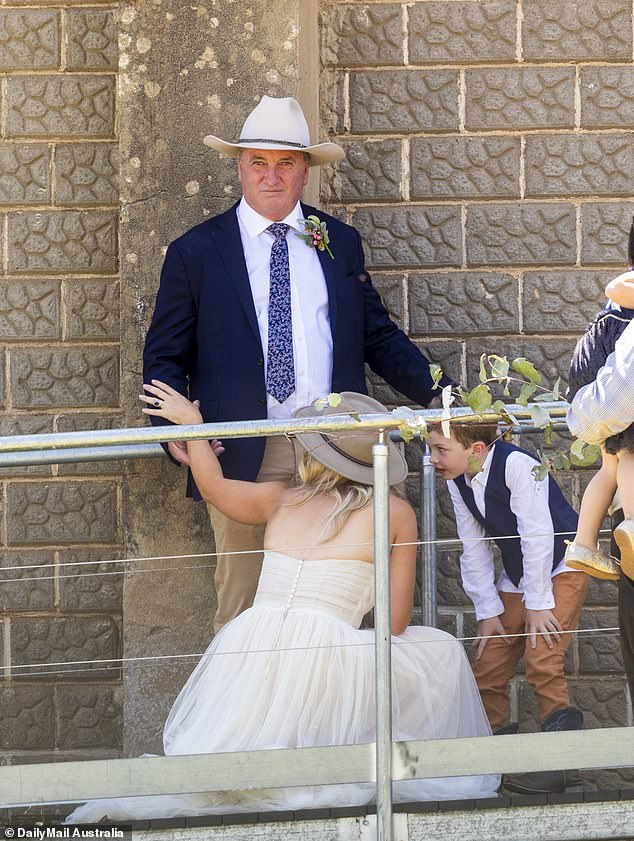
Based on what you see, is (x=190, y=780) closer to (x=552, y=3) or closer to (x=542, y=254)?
(x=542, y=254)

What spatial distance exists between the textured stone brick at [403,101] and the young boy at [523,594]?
2204 mm

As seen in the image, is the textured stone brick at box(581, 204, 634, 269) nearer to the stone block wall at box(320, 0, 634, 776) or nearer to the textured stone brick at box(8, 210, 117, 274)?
the stone block wall at box(320, 0, 634, 776)

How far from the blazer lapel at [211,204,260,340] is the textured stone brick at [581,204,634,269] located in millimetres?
1567

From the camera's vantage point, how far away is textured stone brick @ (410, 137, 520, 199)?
5.52 meters

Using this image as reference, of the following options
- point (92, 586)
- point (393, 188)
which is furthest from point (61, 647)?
point (393, 188)

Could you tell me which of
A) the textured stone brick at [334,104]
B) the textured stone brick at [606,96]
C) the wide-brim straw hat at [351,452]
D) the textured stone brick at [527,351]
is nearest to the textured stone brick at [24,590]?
the wide-brim straw hat at [351,452]

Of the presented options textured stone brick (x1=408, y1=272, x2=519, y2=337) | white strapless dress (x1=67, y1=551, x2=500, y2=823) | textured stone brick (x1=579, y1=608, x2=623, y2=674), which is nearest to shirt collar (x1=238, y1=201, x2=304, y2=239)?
textured stone brick (x1=408, y1=272, x2=519, y2=337)

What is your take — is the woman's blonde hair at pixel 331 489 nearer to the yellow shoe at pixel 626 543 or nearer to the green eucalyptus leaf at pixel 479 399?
the green eucalyptus leaf at pixel 479 399

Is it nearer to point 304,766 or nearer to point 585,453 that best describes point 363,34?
point 585,453

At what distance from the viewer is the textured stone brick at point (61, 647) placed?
361 centimetres

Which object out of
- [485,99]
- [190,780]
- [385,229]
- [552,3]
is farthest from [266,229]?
[190,780]

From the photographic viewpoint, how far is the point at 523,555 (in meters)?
3.58

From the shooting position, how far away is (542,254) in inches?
217

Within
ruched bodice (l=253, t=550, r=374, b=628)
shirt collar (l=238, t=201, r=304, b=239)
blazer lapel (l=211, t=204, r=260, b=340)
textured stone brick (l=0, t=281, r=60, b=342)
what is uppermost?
shirt collar (l=238, t=201, r=304, b=239)
